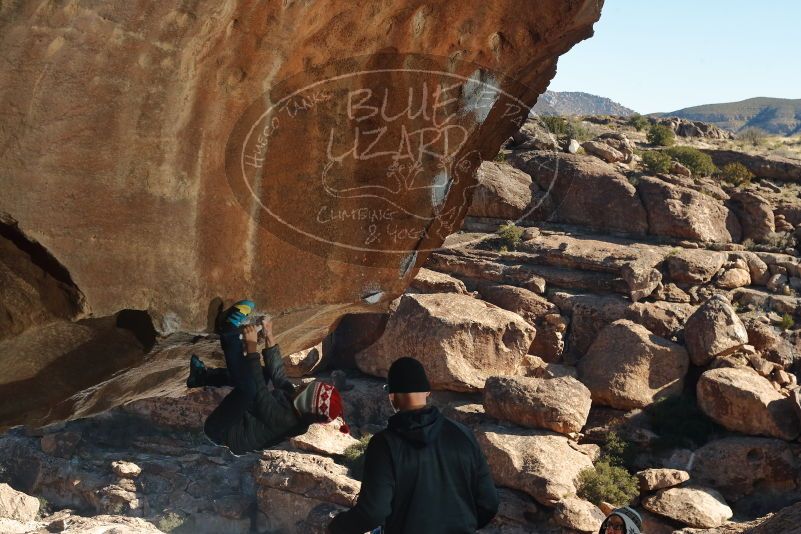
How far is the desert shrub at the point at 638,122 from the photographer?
4091 cm

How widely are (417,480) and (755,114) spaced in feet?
470

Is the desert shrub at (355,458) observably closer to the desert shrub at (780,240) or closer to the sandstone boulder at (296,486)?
the sandstone boulder at (296,486)

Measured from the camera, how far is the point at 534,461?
20766mm

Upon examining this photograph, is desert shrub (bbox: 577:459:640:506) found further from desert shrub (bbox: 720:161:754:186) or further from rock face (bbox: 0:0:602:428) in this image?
desert shrub (bbox: 720:161:754:186)

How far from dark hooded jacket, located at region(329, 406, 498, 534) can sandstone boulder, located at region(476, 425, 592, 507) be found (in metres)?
16.9

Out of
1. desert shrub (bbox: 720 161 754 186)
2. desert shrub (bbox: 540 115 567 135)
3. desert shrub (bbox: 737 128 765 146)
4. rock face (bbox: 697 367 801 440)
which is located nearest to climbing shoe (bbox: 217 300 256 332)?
rock face (bbox: 697 367 801 440)

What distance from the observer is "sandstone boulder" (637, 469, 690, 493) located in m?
20.9

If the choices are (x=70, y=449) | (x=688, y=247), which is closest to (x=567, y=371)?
(x=688, y=247)

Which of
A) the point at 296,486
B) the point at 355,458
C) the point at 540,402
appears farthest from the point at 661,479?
the point at 296,486

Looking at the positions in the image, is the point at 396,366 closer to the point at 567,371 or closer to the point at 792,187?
the point at 567,371

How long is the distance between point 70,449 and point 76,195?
23333mm

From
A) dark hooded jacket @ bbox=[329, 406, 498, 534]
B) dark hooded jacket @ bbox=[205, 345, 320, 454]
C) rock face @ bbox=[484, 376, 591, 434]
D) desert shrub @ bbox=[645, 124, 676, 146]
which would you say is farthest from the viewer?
desert shrub @ bbox=[645, 124, 676, 146]

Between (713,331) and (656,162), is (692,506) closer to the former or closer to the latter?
(713,331)

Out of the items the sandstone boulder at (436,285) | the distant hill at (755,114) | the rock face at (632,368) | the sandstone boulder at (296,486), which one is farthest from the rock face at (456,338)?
the distant hill at (755,114)
